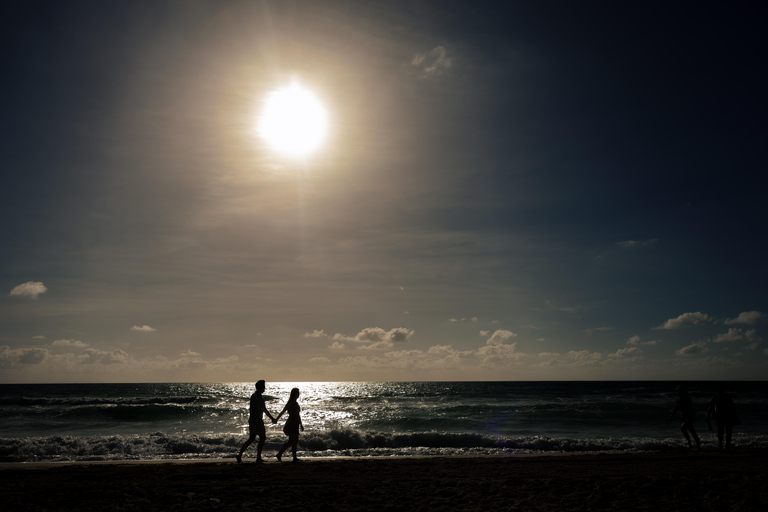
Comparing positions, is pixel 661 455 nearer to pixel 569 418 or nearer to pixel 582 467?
pixel 582 467

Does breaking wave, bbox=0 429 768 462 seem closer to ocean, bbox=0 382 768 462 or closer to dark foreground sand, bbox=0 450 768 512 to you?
ocean, bbox=0 382 768 462

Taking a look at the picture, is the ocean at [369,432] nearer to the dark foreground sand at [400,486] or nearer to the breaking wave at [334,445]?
the breaking wave at [334,445]

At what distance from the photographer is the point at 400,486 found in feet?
28.4

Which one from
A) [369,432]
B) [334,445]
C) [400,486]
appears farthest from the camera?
[369,432]

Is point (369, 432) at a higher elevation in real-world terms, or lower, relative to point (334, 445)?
higher

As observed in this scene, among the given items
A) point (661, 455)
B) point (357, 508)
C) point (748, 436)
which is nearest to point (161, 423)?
point (357, 508)

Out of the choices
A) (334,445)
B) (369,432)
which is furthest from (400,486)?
(369,432)

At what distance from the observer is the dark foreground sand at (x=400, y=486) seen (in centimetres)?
717

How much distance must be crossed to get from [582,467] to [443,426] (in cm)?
1424

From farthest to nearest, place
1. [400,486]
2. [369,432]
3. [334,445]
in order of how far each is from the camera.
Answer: [369,432] < [334,445] < [400,486]

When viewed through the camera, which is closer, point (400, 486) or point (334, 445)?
point (400, 486)

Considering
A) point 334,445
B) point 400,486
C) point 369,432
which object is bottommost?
point 334,445

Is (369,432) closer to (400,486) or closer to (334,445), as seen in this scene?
(334,445)

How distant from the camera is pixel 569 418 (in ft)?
87.9
